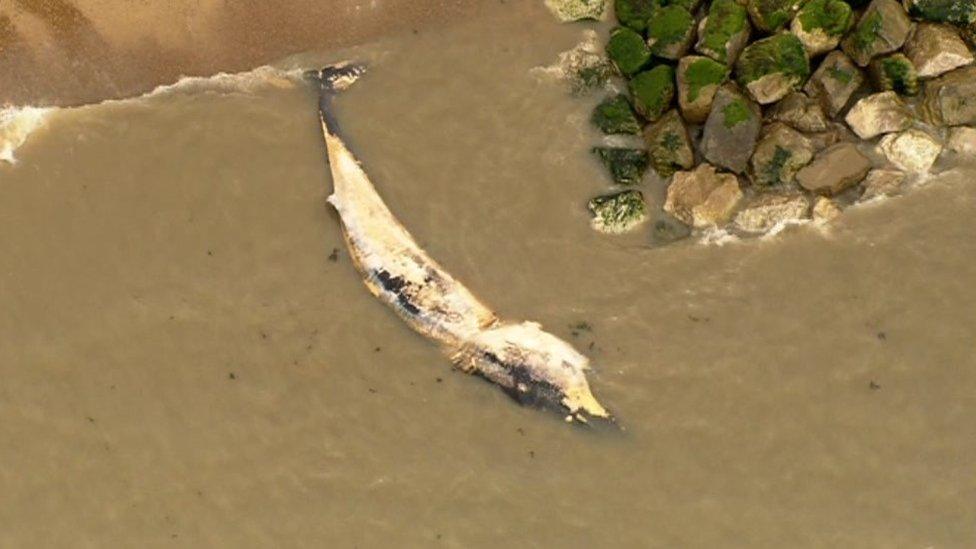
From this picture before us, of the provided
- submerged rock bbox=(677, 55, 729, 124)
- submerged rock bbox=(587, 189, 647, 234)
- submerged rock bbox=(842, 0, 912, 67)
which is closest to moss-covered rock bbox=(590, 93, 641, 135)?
submerged rock bbox=(677, 55, 729, 124)

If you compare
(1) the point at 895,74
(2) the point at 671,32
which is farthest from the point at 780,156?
(2) the point at 671,32

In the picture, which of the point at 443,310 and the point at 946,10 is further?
the point at 443,310

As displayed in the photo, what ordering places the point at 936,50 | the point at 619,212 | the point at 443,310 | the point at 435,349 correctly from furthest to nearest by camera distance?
the point at 435,349 < the point at 443,310 < the point at 619,212 < the point at 936,50

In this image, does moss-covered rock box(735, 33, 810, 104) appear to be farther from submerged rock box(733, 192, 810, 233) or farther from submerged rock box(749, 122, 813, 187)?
submerged rock box(733, 192, 810, 233)

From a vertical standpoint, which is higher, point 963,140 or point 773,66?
point 773,66

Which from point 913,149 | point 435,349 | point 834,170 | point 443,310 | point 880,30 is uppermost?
point 880,30

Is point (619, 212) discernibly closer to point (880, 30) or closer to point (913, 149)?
point (913, 149)

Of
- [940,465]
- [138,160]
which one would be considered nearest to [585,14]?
[138,160]
